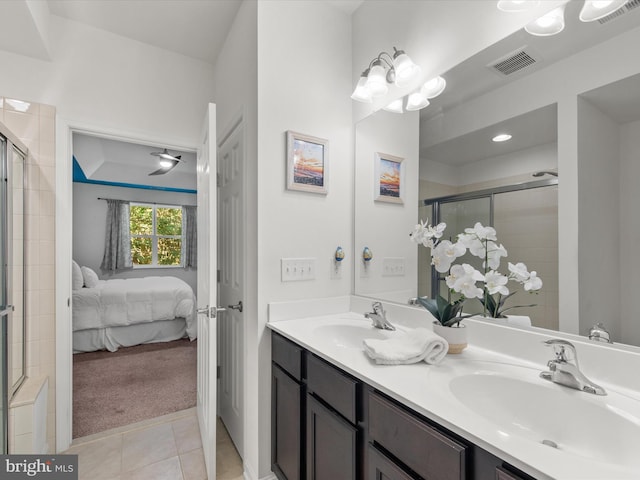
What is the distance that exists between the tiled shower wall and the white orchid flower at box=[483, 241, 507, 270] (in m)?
2.38

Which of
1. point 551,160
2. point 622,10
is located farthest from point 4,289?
point 622,10

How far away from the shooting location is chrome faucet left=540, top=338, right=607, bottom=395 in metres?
0.84

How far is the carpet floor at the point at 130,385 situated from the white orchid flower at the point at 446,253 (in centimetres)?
227

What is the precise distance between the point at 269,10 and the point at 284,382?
74.0 inches

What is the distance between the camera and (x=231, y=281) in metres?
2.13

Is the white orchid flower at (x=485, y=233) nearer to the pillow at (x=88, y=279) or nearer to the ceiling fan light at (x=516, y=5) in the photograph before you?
the ceiling fan light at (x=516, y=5)

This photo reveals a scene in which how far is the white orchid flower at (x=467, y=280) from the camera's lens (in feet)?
3.59

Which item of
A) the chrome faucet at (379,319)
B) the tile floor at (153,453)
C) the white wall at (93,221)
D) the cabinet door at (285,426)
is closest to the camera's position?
the cabinet door at (285,426)

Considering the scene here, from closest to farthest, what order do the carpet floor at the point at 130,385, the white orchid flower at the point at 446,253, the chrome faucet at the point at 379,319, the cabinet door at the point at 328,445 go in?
the cabinet door at the point at 328,445 < the white orchid flower at the point at 446,253 < the chrome faucet at the point at 379,319 < the carpet floor at the point at 130,385

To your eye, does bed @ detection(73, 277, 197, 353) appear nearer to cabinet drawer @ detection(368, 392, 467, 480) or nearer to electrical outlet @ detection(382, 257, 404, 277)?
electrical outlet @ detection(382, 257, 404, 277)

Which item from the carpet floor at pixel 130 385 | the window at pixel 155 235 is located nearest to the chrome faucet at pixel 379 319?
the carpet floor at pixel 130 385

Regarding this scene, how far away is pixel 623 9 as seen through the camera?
92cm

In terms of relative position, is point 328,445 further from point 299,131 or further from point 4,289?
point 4,289

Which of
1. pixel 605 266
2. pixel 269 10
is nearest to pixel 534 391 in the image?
pixel 605 266
